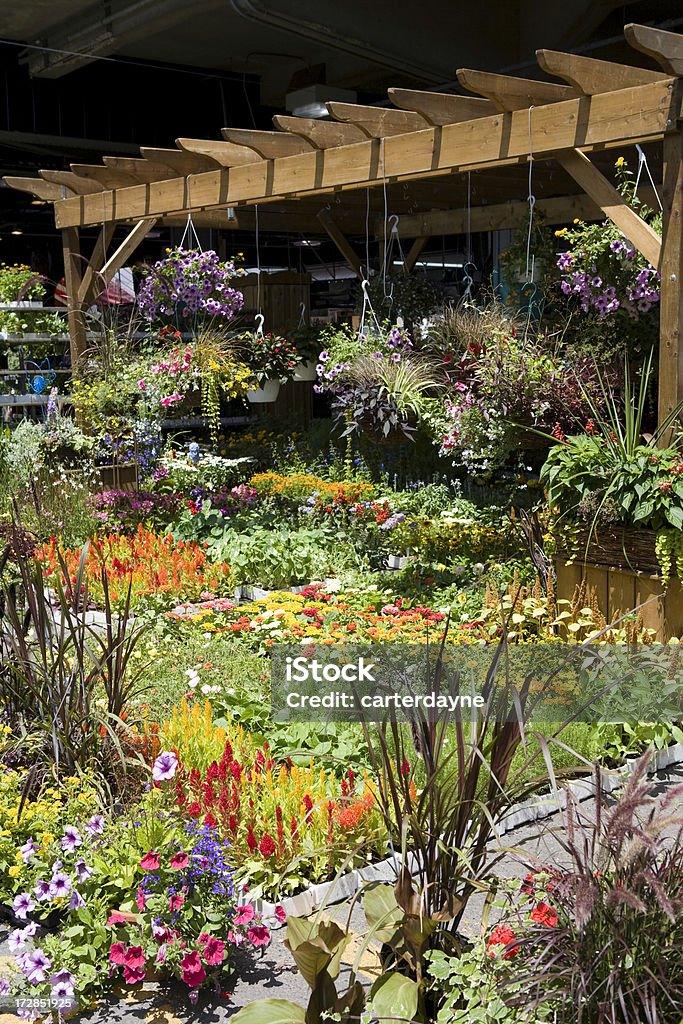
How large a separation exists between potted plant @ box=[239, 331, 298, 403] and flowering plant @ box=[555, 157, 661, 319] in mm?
3232

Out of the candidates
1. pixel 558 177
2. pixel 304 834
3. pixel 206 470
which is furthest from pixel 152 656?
pixel 558 177

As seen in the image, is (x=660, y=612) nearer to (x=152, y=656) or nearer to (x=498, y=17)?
(x=152, y=656)

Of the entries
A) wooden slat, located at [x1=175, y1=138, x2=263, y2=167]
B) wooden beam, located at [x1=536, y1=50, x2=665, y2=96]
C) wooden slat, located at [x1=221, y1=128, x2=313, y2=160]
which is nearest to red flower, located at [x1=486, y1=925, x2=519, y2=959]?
wooden beam, located at [x1=536, y1=50, x2=665, y2=96]

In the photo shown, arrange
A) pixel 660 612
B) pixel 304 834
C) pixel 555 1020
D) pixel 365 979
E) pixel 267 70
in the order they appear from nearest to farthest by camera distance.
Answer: pixel 555 1020 → pixel 365 979 → pixel 304 834 → pixel 660 612 → pixel 267 70

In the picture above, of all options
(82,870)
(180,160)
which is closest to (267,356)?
(180,160)

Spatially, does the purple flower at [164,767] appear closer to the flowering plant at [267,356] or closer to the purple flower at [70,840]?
the purple flower at [70,840]

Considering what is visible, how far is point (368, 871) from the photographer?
3479 millimetres

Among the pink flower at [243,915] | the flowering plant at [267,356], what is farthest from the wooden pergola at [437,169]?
the pink flower at [243,915]

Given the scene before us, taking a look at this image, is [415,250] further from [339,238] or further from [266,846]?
[266,846]

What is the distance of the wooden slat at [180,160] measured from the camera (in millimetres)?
8248

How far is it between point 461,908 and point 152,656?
108 inches

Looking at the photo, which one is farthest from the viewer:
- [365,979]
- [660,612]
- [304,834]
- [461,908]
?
[660,612]

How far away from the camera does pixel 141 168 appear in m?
8.90

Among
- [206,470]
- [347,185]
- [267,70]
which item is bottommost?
[206,470]
